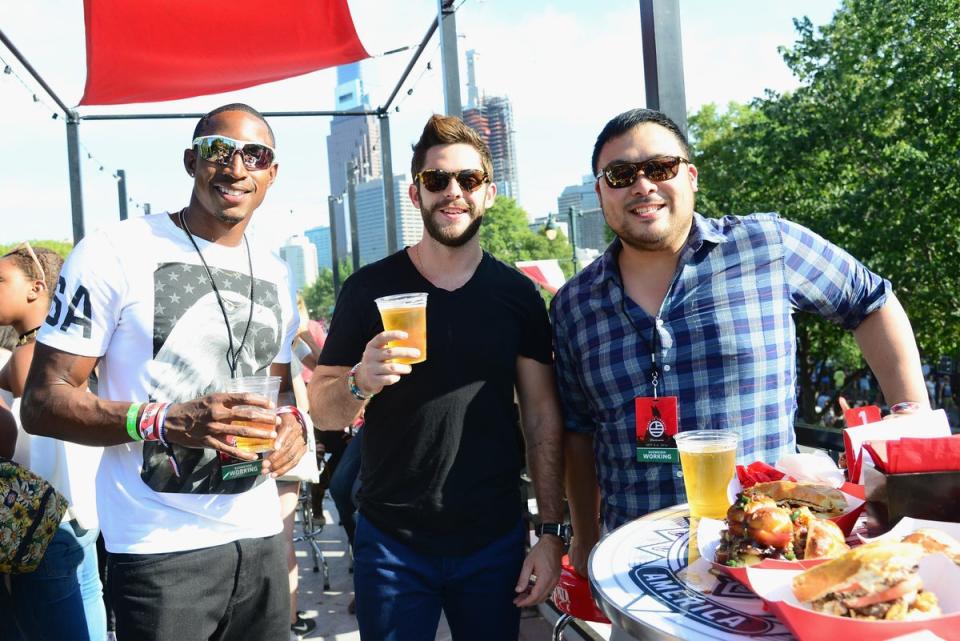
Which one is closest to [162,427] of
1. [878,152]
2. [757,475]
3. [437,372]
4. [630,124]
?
[437,372]

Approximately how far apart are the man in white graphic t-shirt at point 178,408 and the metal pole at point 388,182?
5.39 metres

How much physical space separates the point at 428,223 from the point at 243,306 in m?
0.67

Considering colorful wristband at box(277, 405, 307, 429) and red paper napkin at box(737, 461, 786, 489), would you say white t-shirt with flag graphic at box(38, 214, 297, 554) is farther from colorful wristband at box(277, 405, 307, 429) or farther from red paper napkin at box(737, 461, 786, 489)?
red paper napkin at box(737, 461, 786, 489)

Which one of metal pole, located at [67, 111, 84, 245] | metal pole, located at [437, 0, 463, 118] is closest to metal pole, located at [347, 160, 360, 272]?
metal pole, located at [67, 111, 84, 245]

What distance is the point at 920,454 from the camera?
1520 millimetres

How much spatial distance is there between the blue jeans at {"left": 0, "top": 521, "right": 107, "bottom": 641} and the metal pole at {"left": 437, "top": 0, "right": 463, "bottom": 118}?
3302 mm

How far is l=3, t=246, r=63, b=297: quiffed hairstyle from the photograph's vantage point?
337 centimetres

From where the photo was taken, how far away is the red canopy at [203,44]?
15.8ft

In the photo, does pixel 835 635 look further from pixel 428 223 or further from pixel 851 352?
pixel 851 352

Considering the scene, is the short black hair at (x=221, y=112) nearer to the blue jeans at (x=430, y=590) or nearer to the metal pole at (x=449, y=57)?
the blue jeans at (x=430, y=590)

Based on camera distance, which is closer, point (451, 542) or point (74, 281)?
point (74, 281)

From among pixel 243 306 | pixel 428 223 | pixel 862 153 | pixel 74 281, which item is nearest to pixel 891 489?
pixel 428 223

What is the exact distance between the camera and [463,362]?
254cm

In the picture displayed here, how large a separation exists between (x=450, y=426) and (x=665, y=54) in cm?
174
